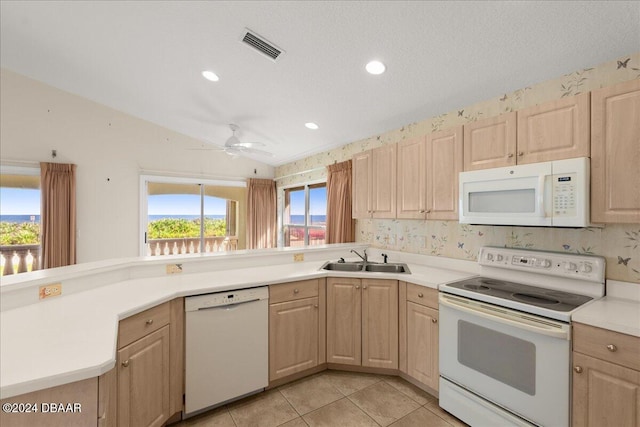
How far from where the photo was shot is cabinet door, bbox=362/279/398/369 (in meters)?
2.30

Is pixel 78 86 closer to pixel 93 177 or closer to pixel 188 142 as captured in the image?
pixel 93 177

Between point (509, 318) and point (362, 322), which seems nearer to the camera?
point (509, 318)

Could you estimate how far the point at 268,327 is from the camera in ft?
6.99

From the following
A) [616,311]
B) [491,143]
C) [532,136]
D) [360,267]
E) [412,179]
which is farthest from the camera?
[360,267]

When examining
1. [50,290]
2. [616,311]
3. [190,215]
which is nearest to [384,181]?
[616,311]

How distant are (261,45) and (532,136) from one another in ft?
6.74

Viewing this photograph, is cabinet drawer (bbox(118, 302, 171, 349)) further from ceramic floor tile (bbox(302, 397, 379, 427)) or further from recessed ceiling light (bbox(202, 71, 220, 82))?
recessed ceiling light (bbox(202, 71, 220, 82))

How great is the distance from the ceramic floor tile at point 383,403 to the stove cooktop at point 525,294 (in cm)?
97

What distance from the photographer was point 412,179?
258cm

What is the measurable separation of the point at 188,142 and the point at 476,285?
5086 mm

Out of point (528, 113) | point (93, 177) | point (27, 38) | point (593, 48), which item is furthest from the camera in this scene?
point (93, 177)

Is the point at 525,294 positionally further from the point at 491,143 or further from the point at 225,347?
the point at 225,347

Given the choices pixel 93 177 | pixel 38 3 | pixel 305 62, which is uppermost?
pixel 38 3

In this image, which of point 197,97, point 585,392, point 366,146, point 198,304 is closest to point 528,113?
point 585,392
